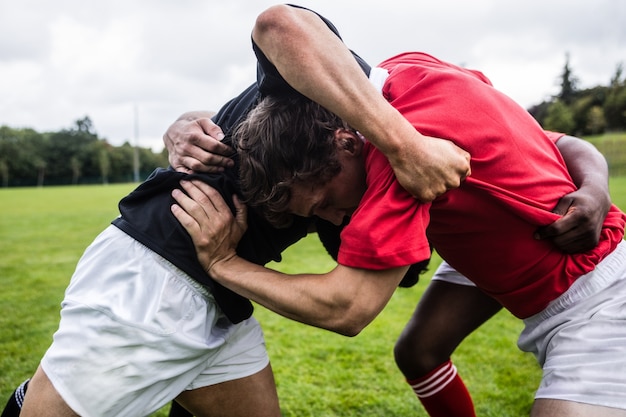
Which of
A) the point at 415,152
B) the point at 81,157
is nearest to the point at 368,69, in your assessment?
the point at 415,152

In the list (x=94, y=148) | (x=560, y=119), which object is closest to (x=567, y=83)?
(x=560, y=119)

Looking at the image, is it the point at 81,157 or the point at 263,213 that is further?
the point at 81,157

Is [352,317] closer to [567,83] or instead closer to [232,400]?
[232,400]

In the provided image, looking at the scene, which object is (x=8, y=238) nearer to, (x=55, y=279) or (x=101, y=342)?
(x=55, y=279)

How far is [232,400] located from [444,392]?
4.01 ft

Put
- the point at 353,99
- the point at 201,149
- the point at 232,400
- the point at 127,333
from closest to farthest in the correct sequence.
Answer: the point at 353,99 → the point at 127,333 → the point at 201,149 → the point at 232,400

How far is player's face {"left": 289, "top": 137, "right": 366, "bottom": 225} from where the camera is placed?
6.61 ft

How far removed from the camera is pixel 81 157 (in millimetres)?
78875

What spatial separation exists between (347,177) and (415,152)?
39 centimetres

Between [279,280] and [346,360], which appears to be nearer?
[279,280]

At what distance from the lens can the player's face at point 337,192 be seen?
2.01 meters

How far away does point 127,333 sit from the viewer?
80.4 inches

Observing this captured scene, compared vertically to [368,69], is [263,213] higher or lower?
lower

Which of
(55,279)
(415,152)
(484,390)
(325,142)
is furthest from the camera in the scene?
(55,279)
